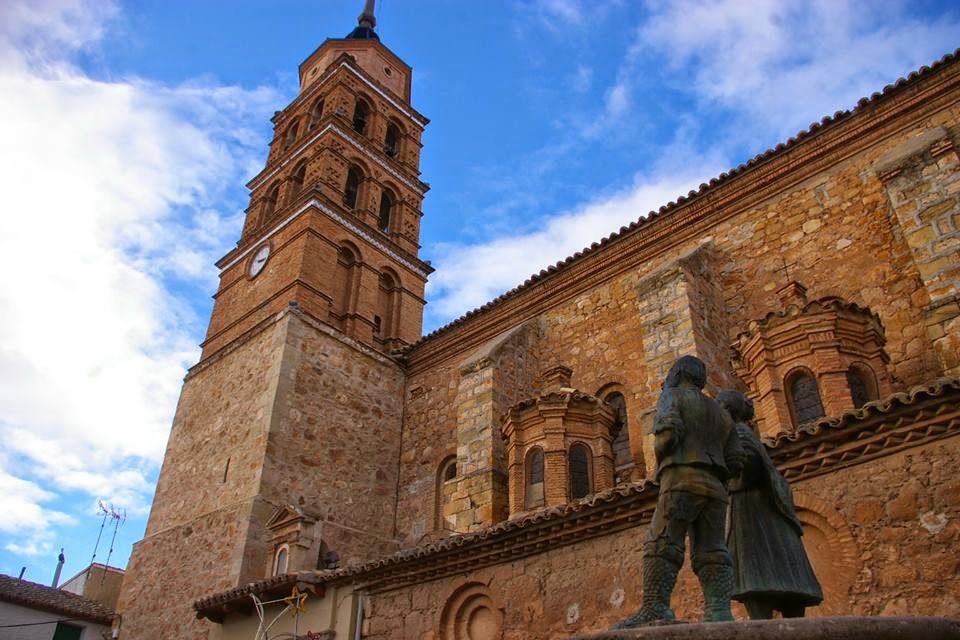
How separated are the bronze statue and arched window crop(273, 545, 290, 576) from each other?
10.1 metres

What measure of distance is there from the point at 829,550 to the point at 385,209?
16.7 meters

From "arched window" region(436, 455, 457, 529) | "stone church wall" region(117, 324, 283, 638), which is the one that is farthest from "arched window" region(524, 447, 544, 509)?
"stone church wall" region(117, 324, 283, 638)

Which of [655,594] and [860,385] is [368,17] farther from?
[655,594]

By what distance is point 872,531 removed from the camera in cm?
678

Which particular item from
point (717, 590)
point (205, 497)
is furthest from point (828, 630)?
point (205, 497)

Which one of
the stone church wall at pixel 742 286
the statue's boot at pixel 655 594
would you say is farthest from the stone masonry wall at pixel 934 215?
the statue's boot at pixel 655 594

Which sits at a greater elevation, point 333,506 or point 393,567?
point 333,506

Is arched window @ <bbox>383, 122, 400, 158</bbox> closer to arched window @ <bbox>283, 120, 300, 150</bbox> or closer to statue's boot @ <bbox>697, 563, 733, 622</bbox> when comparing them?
arched window @ <bbox>283, 120, 300, 150</bbox>

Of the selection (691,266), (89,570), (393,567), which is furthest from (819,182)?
(89,570)

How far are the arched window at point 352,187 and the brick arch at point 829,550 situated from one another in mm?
15536

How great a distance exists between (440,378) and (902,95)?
10121 millimetres

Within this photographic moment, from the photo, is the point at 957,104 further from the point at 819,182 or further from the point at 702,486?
the point at 702,486

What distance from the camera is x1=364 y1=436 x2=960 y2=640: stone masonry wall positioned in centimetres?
640

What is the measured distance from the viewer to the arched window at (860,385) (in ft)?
31.4
